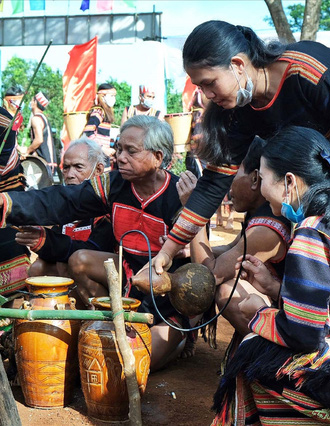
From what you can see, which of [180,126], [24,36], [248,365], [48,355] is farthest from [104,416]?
[24,36]

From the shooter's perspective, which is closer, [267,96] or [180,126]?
→ [267,96]

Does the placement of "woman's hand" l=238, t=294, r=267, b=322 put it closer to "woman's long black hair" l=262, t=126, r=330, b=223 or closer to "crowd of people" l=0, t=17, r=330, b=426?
"crowd of people" l=0, t=17, r=330, b=426

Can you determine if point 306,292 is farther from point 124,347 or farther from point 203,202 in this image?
point 203,202

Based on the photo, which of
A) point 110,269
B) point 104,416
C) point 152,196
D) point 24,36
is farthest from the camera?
point 24,36

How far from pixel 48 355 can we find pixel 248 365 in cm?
114

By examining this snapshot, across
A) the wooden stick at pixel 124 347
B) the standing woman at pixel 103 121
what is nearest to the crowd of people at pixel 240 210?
the wooden stick at pixel 124 347

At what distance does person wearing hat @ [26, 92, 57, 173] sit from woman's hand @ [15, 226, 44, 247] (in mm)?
6983

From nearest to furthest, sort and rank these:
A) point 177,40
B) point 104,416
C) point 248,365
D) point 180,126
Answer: point 248,365 < point 104,416 < point 180,126 < point 177,40

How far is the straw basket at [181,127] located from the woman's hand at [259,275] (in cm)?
705

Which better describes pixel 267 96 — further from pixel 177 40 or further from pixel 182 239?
pixel 177 40

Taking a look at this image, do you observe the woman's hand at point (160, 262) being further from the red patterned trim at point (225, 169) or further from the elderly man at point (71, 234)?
the elderly man at point (71, 234)

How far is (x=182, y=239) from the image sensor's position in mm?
3092

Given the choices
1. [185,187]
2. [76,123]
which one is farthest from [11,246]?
[76,123]

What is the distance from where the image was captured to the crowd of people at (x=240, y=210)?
7.20 feet
